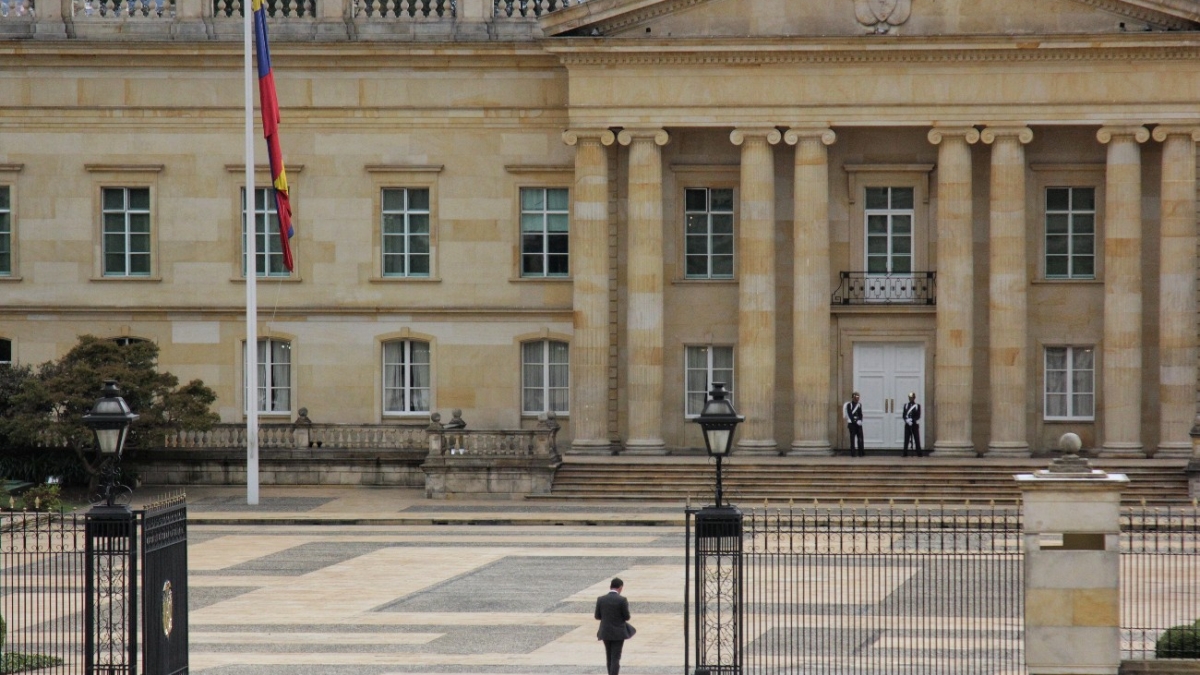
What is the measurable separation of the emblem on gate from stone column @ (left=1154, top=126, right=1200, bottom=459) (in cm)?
2899

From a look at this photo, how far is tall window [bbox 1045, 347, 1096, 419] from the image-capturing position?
46.8 meters

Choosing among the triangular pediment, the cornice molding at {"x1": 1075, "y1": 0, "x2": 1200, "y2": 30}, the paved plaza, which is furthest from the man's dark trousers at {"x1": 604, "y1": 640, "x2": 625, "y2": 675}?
the cornice molding at {"x1": 1075, "y1": 0, "x2": 1200, "y2": 30}

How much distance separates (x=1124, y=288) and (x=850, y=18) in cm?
890

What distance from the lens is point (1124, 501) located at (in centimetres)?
4166

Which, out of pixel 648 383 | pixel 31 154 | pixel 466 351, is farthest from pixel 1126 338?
pixel 31 154

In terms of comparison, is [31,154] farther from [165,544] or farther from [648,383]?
[165,544]

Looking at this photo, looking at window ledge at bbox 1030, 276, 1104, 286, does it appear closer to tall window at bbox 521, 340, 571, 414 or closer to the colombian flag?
tall window at bbox 521, 340, 571, 414

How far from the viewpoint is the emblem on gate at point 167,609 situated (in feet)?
70.5

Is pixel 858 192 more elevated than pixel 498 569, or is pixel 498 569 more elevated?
pixel 858 192

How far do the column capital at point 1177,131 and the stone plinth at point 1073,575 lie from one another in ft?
82.4

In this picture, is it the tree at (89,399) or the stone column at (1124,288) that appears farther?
Answer: the stone column at (1124,288)

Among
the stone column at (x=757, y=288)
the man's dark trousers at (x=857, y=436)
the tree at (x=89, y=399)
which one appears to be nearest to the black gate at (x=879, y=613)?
the man's dark trousers at (x=857, y=436)

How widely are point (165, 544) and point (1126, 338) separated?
1141 inches

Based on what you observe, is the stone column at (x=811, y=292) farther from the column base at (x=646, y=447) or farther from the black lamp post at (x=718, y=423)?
the black lamp post at (x=718, y=423)
